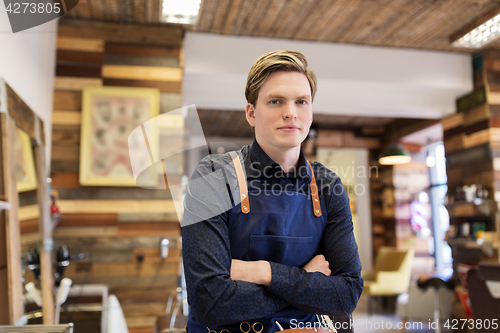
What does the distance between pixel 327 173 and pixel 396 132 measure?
6.46 metres

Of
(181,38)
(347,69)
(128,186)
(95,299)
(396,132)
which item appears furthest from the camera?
(396,132)

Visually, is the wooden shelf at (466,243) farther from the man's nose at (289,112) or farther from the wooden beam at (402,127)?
the man's nose at (289,112)

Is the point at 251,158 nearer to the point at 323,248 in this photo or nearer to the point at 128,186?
the point at 323,248

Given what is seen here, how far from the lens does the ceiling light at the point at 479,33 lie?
3.90 meters

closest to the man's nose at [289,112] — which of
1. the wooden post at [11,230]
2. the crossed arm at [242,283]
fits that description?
the crossed arm at [242,283]

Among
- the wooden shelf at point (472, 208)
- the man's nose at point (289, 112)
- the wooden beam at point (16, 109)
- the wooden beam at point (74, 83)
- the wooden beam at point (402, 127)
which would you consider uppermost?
the wooden beam at point (74, 83)

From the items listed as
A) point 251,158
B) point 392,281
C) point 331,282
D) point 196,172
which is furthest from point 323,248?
point 392,281

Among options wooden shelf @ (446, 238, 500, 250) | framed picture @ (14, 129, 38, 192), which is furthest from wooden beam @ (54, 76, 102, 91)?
wooden shelf @ (446, 238, 500, 250)

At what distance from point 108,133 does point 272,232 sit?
2.86 meters

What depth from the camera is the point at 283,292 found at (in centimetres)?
115

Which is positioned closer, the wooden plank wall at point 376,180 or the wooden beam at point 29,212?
the wooden beam at point 29,212

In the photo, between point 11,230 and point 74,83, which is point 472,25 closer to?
point 74,83

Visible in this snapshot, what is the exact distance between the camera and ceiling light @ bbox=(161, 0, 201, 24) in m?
3.44

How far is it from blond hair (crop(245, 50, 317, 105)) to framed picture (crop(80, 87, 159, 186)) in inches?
103
